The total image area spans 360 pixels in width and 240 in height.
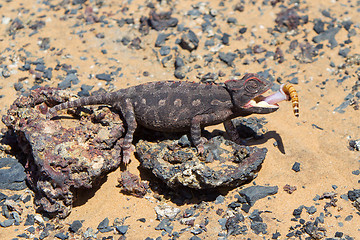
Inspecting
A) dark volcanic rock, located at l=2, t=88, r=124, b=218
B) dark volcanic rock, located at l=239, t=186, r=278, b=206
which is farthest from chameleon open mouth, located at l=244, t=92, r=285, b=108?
dark volcanic rock, located at l=2, t=88, r=124, b=218

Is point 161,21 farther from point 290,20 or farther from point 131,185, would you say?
point 131,185

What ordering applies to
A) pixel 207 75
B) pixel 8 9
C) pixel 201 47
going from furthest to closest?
pixel 8 9 < pixel 201 47 < pixel 207 75

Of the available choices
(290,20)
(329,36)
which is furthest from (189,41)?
(329,36)

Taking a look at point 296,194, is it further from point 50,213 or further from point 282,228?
point 50,213

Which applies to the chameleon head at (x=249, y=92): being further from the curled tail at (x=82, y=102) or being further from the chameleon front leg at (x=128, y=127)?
the curled tail at (x=82, y=102)

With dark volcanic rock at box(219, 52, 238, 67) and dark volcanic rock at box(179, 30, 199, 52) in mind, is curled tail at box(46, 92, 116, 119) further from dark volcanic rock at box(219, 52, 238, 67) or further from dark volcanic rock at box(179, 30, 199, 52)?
dark volcanic rock at box(219, 52, 238, 67)

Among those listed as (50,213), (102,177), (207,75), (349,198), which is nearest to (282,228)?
(349,198)
